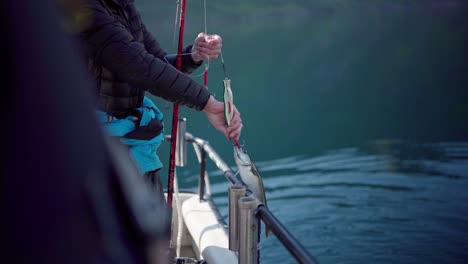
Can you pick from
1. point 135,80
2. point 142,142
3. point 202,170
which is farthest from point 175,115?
point 202,170

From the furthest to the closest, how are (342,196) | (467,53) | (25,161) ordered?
(467,53), (342,196), (25,161)

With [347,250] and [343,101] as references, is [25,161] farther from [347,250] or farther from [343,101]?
[343,101]

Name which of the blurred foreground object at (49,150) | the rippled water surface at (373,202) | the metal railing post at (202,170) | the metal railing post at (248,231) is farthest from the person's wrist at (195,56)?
the rippled water surface at (373,202)

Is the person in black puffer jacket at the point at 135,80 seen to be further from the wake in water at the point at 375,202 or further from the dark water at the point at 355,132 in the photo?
the wake in water at the point at 375,202

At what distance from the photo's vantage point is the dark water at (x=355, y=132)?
645 centimetres

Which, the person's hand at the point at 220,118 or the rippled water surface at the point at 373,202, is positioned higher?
the person's hand at the point at 220,118

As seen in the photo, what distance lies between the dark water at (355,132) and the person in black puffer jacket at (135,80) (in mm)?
858

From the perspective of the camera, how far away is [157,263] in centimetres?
53

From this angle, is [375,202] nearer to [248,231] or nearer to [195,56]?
[195,56]

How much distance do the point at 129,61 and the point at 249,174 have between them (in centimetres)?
65

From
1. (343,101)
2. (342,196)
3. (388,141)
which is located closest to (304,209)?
(342,196)

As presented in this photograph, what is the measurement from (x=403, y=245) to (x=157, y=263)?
584 cm

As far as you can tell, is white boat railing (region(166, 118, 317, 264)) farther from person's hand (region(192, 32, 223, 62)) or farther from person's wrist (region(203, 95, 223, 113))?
person's hand (region(192, 32, 223, 62))

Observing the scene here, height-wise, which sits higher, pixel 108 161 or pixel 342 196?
pixel 108 161
